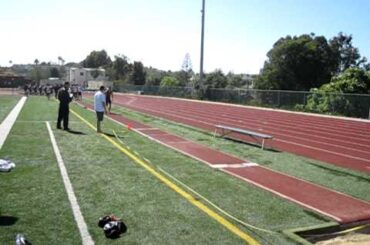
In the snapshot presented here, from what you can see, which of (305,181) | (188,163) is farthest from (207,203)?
(188,163)

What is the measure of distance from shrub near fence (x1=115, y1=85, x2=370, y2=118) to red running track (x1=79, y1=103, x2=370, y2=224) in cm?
2485

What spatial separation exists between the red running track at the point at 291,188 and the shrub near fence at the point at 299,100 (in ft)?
81.5

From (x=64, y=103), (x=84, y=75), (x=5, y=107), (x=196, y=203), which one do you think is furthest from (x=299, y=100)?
(x=84, y=75)

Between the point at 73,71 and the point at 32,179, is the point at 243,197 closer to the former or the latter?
the point at 32,179

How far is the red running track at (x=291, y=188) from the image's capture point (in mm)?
7979

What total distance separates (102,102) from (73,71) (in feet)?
400

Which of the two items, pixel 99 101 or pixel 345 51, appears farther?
pixel 345 51

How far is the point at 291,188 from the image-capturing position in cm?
963

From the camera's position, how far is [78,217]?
698 centimetres

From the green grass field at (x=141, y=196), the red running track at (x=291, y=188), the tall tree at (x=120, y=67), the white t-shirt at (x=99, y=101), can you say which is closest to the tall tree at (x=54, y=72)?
the tall tree at (x=120, y=67)

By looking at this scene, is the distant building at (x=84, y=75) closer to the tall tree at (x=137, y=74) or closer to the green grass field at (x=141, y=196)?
the tall tree at (x=137, y=74)

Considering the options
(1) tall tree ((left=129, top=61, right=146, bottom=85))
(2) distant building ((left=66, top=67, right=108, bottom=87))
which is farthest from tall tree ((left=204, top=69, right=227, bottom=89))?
(2) distant building ((left=66, top=67, right=108, bottom=87))

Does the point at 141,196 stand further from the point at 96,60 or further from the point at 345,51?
the point at 96,60

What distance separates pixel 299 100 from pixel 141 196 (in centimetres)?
3649
